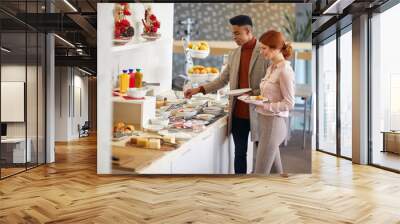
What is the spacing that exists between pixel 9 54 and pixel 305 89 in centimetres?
403

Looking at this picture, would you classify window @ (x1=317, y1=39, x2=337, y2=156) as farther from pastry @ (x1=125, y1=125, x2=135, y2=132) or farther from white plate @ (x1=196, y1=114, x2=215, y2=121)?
pastry @ (x1=125, y1=125, x2=135, y2=132)

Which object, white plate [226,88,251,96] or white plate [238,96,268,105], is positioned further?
white plate [226,88,251,96]

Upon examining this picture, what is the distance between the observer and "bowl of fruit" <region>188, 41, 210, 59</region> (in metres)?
5.21

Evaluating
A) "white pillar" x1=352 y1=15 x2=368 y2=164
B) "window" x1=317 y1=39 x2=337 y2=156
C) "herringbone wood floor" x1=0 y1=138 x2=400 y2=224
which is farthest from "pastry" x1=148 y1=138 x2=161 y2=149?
"window" x1=317 y1=39 x2=337 y2=156

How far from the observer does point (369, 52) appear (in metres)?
7.03

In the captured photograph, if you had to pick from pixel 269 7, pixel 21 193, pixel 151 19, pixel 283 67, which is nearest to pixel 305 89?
pixel 283 67

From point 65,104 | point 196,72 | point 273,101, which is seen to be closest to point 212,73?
point 196,72

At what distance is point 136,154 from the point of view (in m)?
5.24

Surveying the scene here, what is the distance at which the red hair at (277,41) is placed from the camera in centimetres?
519

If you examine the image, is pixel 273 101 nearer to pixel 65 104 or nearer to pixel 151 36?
pixel 151 36

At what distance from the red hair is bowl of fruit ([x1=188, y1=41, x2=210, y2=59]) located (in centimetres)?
71

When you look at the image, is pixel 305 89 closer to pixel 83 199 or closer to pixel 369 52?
pixel 369 52

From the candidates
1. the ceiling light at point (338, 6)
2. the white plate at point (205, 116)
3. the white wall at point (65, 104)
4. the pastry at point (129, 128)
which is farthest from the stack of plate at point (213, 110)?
the white wall at point (65, 104)

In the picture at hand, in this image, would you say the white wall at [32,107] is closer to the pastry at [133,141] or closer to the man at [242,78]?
the pastry at [133,141]
